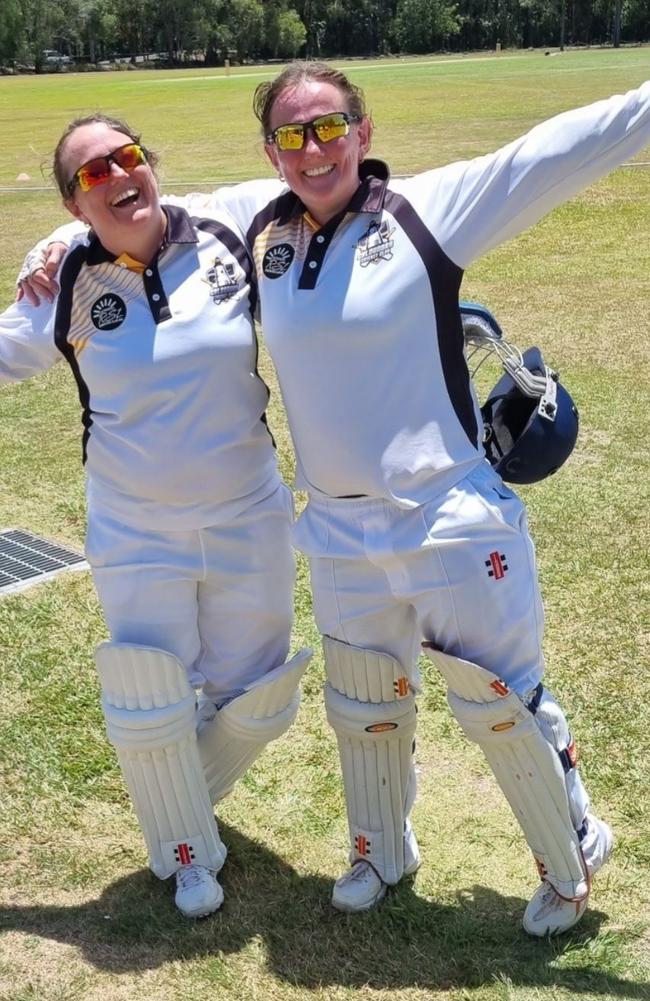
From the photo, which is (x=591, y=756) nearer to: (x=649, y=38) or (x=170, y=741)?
(x=170, y=741)

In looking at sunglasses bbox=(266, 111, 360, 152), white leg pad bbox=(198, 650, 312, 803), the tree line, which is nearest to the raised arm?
sunglasses bbox=(266, 111, 360, 152)

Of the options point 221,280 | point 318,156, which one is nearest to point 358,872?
point 221,280

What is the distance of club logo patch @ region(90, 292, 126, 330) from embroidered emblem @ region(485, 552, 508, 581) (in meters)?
1.00

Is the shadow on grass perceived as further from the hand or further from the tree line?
the tree line

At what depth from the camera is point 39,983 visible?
2732 millimetres

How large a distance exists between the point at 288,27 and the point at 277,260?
86.7 metres

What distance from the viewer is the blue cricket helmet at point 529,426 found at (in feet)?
8.68

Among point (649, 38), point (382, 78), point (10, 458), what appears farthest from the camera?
point (649, 38)


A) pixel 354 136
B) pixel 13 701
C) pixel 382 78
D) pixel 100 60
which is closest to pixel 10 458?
pixel 13 701

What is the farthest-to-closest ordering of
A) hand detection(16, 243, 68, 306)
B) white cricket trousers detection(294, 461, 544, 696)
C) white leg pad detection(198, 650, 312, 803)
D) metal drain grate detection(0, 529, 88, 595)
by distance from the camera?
metal drain grate detection(0, 529, 88, 595), white leg pad detection(198, 650, 312, 803), hand detection(16, 243, 68, 306), white cricket trousers detection(294, 461, 544, 696)

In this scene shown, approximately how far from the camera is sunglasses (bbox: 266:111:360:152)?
2.38m

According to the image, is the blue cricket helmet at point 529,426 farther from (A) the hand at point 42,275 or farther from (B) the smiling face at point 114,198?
(A) the hand at point 42,275

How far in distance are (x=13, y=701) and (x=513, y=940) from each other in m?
2.01

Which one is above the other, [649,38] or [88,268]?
[88,268]
